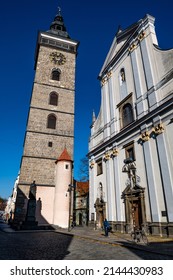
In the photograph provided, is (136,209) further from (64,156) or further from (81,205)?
(81,205)

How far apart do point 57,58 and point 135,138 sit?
24.8 metres

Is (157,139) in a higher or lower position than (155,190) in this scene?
higher

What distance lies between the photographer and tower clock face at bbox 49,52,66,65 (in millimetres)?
33287

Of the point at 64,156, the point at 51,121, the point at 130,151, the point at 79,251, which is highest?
the point at 51,121

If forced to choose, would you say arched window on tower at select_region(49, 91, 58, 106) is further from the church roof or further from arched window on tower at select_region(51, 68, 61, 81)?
the church roof

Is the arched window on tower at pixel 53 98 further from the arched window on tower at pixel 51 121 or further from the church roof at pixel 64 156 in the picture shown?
the church roof at pixel 64 156

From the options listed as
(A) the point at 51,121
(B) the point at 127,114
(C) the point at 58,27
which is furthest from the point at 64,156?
(C) the point at 58,27

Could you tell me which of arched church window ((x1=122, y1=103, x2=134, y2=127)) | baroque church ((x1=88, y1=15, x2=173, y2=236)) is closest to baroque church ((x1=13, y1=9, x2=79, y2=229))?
baroque church ((x1=88, y1=15, x2=173, y2=236))

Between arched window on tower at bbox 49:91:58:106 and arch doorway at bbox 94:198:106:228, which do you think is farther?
arched window on tower at bbox 49:91:58:106

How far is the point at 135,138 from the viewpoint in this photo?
15398mm

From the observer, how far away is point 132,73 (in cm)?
1759
